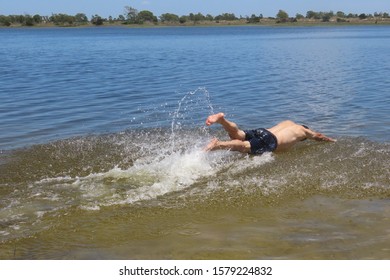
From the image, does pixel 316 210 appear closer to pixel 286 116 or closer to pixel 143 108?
pixel 286 116

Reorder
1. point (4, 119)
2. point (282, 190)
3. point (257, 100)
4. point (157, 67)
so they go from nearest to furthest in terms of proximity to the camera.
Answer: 1. point (282, 190)
2. point (4, 119)
3. point (257, 100)
4. point (157, 67)

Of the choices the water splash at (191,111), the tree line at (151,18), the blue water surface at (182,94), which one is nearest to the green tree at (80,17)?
the tree line at (151,18)

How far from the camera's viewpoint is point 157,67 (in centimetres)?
3219

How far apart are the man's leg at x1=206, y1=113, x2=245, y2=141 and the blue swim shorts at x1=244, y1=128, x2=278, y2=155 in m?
0.19

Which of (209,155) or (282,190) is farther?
(209,155)

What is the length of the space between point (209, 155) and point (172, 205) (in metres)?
2.82

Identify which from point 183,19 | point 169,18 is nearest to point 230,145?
point 183,19

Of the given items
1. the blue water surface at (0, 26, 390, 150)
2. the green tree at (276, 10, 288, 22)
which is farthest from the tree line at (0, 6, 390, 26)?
the blue water surface at (0, 26, 390, 150)

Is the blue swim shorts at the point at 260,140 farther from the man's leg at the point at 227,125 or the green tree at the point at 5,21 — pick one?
the green tree at the point at 5,21

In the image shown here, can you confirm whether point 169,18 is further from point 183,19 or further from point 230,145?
point 230,145

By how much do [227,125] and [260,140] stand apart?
1.00 m

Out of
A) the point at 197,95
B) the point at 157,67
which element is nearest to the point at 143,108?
the point at 197,95

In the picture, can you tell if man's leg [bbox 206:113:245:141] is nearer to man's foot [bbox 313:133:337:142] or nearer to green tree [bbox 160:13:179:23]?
man's foot [bbox 313:133:337:142]

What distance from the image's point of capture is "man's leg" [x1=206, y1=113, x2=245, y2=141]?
→ 9.01 meters
